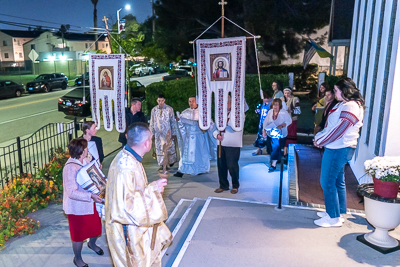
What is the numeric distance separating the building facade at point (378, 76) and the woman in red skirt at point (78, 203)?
4.05m

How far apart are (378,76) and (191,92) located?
22.1 feet

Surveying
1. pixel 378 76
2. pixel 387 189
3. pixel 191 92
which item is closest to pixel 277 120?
pixel 378 76

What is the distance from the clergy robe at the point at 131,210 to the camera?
2.95 metres

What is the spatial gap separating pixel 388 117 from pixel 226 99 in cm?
281

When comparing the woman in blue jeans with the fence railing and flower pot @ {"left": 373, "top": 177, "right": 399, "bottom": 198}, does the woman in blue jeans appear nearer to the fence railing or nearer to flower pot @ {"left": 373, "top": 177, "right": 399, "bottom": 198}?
flower pot @ {"left": 373, "top": 177, "right": 399, "bottom": 198}

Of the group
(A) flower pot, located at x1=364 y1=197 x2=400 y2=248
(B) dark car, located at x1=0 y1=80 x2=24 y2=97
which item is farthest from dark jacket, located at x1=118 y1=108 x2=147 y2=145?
(B) dark car, located at x1=0 y1=80 x2=24 y2=97

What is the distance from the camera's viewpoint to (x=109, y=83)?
789 cm

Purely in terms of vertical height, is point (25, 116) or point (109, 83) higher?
point (109, 83)

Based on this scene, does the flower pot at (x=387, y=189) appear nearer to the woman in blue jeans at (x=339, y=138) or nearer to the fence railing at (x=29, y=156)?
the woman in blue jeans at (x=339, y=138)

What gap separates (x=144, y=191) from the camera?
9.96 feet

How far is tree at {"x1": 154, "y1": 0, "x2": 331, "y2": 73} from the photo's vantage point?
13.2 metres

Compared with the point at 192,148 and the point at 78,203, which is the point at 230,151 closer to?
the point at 192,148

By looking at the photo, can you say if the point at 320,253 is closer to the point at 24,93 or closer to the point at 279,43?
the point at 279,43

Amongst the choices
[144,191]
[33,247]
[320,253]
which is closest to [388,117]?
[320,253]
